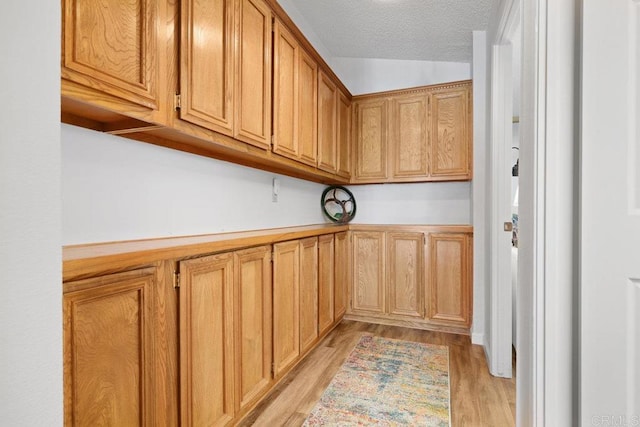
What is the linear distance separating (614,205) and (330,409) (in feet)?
5.16

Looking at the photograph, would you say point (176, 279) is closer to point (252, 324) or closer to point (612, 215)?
point (252, 324)

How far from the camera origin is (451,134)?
2908 mm

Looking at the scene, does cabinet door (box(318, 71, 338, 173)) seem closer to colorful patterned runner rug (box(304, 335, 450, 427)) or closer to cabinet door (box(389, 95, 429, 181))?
cabinet door (box(389, 95, 429, 181))

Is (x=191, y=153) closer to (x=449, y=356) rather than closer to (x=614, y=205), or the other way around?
(x=614, y=205)

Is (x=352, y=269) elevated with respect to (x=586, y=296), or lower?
lower

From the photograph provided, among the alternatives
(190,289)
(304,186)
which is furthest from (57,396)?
(304,186)

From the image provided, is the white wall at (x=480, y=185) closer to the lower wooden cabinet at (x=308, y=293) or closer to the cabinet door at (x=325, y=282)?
the cabinet door at (x=325, y=282)

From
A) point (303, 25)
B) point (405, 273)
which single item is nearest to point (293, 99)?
point (303, 25)

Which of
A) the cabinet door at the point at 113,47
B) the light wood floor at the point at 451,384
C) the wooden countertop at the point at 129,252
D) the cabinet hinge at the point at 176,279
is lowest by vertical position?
the light wood floor at the point at 451,384

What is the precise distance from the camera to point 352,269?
10.3 feet

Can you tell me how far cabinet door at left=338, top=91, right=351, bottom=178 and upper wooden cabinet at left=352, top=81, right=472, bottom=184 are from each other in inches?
3.7

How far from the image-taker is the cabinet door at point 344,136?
9.82 feet

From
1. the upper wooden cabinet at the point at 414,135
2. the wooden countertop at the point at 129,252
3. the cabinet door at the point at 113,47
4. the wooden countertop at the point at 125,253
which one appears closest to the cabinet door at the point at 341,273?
the upper wooden cabinet at the point at 414,135

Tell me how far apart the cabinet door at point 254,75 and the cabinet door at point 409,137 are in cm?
167
